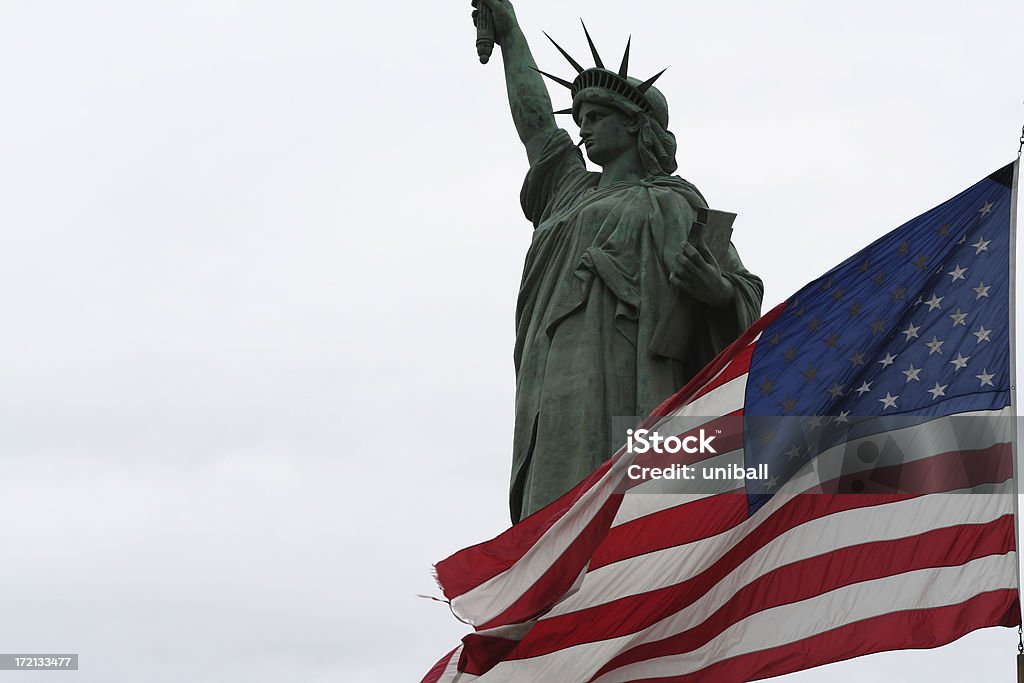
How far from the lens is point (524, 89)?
17.2 meters

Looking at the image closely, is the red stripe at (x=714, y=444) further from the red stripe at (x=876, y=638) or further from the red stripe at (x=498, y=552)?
the red stripe at (x=876, y=638)

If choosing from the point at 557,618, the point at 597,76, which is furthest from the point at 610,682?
the point at 597,76

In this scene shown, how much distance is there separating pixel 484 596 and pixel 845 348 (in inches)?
116

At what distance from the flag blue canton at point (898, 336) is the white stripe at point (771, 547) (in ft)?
1.27

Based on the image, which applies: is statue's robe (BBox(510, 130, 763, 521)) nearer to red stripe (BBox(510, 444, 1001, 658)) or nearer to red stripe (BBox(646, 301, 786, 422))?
red stripe (BBox(646, 301, 786, 422))

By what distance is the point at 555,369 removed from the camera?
15.8 m

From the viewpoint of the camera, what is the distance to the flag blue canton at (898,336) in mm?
12969

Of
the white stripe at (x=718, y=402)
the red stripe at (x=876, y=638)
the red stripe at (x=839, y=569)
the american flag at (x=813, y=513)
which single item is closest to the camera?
the red stripe at (x=876, y=638)

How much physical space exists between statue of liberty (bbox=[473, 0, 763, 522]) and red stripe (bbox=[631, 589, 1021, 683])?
289 centimetres

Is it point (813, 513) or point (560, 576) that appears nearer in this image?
point (813, 513)

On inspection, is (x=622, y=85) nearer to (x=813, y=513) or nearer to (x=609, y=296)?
(x=609, y=296)

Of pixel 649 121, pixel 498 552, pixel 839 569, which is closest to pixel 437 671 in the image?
pixel 498 552

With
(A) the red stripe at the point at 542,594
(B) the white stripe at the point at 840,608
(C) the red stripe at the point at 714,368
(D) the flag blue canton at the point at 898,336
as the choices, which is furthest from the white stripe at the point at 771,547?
(C) the red stripe at the point at 714,368

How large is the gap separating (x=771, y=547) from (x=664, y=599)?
777mm
